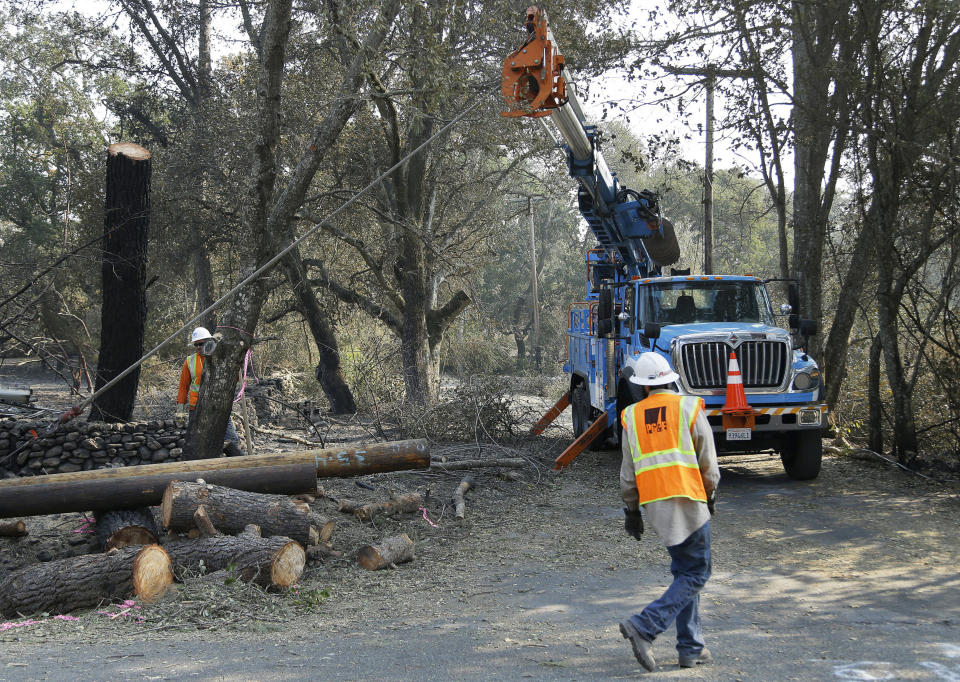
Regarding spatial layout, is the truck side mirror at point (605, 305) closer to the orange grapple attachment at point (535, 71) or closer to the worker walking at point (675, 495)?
the orange grapple attachment at point (535, 71)

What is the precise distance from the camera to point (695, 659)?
4816mm

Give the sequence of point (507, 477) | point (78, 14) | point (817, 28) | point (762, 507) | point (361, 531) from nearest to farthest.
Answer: point (361, 531) < point (762, 507) < point (507, 477) < point (817, 28) < point (78, 14)

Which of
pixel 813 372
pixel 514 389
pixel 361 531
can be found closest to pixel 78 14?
pixel 514 389

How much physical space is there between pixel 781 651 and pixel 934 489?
646 centimetres

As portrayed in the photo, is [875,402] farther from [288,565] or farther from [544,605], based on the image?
[288,565]

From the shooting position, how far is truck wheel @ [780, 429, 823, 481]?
10.6 m

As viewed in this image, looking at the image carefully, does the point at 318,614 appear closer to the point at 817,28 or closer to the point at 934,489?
the point at 934,489

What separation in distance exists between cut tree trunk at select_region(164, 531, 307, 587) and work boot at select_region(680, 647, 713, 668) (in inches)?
126

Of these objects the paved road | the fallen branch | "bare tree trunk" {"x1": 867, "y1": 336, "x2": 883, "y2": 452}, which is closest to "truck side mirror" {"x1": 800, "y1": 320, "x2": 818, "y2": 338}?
"bare tree trunk" {"x1": 867, "y1": 336, "x2": 883, "y2": 452}

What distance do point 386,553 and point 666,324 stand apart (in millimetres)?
5536

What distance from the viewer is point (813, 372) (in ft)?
34.1

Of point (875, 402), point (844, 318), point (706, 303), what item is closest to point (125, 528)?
point (706, 303)

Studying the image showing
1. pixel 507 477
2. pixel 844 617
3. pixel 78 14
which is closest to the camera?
pixel 844 617

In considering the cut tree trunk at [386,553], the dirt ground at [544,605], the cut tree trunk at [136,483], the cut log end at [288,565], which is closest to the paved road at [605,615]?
the dirt ground at [544,605]
